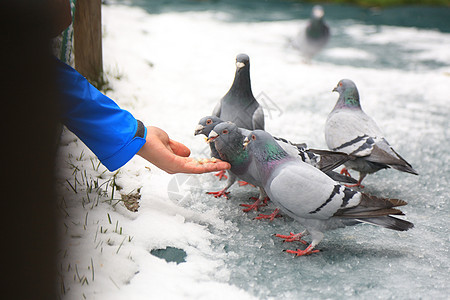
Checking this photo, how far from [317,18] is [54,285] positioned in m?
5.72

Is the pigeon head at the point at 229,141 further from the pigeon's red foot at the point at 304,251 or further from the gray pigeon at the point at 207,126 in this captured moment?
the pigeon's red foot at the point at 304,251

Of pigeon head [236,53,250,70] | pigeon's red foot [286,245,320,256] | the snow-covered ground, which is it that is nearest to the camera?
the snow-covered ground

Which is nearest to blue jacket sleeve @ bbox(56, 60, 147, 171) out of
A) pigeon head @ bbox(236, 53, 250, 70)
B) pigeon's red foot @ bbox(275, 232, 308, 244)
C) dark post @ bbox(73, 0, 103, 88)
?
pigeon's red foot @ bbox(275, 232, 308, 244)

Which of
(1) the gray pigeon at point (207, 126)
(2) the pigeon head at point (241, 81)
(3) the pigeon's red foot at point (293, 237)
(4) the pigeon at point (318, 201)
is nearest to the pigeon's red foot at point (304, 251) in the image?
(4) the pigeon at point (318, 201)

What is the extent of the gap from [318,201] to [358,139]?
91 centimetres

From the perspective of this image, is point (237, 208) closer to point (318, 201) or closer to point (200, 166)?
point (200, 166)

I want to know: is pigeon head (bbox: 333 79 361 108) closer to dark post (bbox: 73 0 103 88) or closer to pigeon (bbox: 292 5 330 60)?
dark post (bbox: 73 0 103 88)

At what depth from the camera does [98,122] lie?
203cm

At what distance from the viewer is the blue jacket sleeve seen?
193 centimetres

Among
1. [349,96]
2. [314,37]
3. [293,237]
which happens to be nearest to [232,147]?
[293,237]

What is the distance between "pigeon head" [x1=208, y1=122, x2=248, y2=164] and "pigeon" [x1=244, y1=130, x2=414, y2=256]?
281mm

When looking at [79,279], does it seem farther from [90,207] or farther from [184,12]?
[184,12]

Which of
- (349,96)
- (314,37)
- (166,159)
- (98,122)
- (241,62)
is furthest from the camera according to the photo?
(314,37)

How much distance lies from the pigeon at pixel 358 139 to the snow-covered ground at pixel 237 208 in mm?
274
